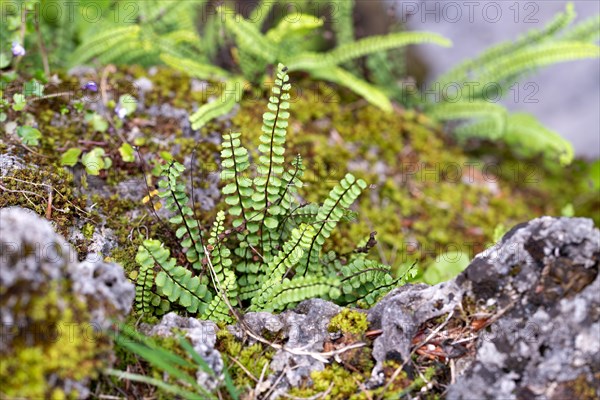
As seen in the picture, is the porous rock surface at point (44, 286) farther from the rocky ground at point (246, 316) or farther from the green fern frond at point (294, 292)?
the green fern frond at point (294, 292)

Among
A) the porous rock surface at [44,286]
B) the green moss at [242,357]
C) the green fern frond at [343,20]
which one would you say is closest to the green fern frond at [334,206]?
the green moss at [242,357]

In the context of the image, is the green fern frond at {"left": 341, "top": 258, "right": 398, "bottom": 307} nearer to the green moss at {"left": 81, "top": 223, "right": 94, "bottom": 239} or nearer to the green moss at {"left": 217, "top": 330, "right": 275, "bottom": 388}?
the green moss at {"left": 217, "top": 330, "right": 275, "bottom": 388}

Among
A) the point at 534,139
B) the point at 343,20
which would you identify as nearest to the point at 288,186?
the point at 343,20

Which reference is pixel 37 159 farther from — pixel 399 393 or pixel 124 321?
pixel 399 393

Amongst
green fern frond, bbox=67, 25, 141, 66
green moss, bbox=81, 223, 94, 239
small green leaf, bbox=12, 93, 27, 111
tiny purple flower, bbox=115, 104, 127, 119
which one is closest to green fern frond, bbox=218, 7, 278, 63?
green fern frond, bbox=67, 25, 141, 66

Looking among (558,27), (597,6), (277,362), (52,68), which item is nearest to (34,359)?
(277,362)

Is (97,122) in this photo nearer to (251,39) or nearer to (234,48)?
(251,39)
